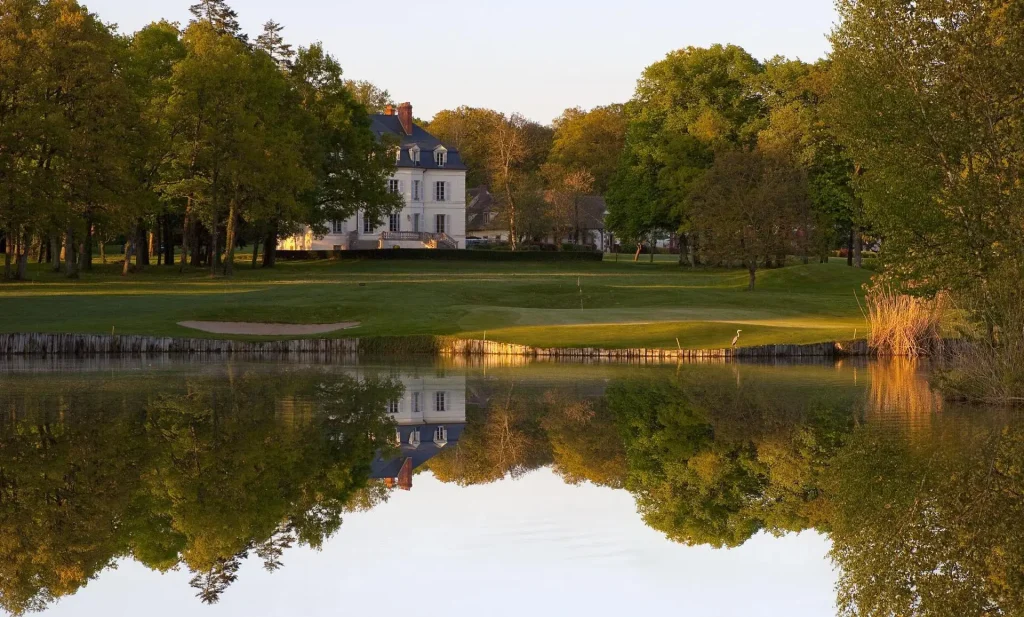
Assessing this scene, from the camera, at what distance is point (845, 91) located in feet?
70.1

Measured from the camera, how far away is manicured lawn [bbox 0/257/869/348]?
33.3 meters

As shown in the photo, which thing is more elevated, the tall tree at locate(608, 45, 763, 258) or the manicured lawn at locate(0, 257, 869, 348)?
the tall tree at locate(608, 45, 763, 258)

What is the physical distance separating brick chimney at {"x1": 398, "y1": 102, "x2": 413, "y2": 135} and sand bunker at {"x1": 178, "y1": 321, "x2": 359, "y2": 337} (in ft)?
198

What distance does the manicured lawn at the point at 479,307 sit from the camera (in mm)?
33281

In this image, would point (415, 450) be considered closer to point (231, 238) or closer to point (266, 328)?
point (266, 328)

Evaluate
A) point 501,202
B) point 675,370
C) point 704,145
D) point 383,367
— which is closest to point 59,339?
point 383,367

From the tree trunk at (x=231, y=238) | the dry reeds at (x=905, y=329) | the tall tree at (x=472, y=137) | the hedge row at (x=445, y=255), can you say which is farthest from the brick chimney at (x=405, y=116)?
the dry reeds at (x=905, y=329)

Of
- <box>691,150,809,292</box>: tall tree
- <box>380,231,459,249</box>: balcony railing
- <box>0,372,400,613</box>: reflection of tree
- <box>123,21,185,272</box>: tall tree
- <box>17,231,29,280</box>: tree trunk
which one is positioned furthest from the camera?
<box>380,231,459,249</box>: balcony railing

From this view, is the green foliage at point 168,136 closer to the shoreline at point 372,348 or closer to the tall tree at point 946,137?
the shoreline at point 372,348

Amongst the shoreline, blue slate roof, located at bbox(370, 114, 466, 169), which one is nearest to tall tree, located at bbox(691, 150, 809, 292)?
the shoreline

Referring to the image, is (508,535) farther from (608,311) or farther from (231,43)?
(231,43)

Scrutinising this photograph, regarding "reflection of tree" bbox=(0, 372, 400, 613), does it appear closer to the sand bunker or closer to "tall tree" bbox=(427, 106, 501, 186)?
the sand bunker

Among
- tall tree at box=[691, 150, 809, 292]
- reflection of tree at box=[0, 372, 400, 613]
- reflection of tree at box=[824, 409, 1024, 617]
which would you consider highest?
tall tree at box=[691, 150, 809, 292]

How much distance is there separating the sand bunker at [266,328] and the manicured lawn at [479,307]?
1.34ft
